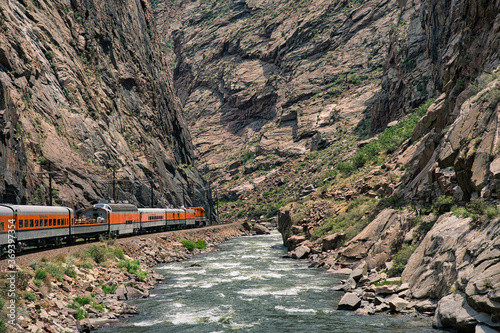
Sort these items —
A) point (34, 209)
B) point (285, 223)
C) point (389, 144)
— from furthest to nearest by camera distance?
point (285, 223), point (389, 144), point (34, 209)

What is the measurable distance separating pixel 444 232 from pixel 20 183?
31.0m

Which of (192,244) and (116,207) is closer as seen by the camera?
(116,207)

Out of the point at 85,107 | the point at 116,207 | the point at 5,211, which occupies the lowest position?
the point at 5,211

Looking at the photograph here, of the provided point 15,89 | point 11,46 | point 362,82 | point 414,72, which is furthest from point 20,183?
point 362,82

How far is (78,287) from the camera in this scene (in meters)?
21.5

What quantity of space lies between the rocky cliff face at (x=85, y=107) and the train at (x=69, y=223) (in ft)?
15.0

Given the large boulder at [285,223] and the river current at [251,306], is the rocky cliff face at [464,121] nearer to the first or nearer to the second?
the river current at [251,306]

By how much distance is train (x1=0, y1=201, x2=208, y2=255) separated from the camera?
24.0 meters

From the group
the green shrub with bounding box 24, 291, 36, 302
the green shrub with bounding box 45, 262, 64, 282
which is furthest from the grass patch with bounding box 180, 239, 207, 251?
the green shrub with bounding box 24, 291, 36, 302

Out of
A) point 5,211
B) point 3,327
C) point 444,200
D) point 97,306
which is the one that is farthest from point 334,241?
point 3,327

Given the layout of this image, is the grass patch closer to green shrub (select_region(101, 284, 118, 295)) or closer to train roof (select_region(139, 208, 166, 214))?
train roof (select_region(139, 208, 166, 214))

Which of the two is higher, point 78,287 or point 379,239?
point 379,239

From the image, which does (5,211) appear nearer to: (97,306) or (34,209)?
(34,209)

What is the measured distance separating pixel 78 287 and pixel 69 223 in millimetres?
12731
